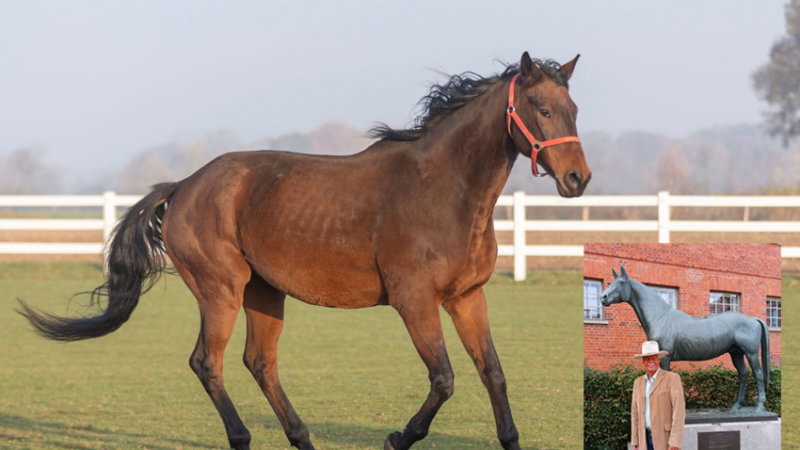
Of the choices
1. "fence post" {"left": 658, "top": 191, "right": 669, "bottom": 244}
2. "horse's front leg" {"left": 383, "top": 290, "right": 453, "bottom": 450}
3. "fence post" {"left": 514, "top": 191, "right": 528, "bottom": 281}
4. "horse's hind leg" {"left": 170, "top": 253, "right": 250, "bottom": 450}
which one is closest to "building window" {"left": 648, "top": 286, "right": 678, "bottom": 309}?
"horse's front leg" {"left": 383, "top": 290, "right": 453, "bottom": 450}

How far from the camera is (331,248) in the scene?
18.4ft

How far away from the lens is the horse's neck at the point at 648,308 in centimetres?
510

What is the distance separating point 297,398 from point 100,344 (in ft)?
18.9

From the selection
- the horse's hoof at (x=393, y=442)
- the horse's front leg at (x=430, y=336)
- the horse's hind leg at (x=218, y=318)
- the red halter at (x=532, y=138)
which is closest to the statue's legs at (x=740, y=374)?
the red halter at (x=532, y=138)

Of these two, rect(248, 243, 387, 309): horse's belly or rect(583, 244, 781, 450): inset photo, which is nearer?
rect(583, 244, 781, 450): inset photo

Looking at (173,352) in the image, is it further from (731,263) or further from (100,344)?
(731,263)

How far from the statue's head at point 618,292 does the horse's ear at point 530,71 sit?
4.14 ft

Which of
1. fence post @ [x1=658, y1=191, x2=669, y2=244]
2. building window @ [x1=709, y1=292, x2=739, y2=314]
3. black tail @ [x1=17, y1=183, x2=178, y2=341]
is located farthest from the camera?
fence post @ [x1=658, y1=191, x2=669, y2=244]

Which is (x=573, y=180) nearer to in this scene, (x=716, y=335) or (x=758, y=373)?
(x=716, y=335)

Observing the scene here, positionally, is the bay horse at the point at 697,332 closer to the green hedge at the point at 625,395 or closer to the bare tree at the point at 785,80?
the green hedge at the point at 625,395

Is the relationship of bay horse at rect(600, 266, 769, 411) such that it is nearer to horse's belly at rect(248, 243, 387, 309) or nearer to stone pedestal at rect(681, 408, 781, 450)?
stone pedestal at rect(681, 408, 781, 450)

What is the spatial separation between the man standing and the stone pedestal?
293 mm

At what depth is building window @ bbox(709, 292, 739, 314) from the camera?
5258 millimetres

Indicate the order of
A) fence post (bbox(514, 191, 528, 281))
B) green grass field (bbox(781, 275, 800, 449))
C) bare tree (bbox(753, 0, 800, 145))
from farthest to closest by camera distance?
bare tree (bbox(753, 0, 800, 145)), fence post (bbox(514, 191, 528, 281)), green grass field (bbox(781, 275, 800, 449))
